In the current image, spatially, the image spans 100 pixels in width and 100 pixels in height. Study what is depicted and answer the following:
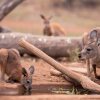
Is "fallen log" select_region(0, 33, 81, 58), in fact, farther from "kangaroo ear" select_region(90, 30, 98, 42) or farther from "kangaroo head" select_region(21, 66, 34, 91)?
"kangaroo head" select_region(21, 66, 34, 91)

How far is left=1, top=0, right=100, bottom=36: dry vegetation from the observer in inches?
1155

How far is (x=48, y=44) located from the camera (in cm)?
1396

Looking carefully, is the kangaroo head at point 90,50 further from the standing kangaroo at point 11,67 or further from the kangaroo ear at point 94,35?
the standing kangaroo at point 11,67

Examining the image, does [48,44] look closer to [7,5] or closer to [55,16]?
[7,5]

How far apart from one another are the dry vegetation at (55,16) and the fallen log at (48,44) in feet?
41.7

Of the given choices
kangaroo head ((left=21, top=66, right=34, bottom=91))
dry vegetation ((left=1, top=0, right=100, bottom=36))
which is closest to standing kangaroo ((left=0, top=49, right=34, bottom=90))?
kangaroo head ((left=21, top=66, right=34, bottom=91))

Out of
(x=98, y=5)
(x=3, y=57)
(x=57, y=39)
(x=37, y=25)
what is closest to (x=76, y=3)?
(x=98, y=5)

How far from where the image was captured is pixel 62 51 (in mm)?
14031

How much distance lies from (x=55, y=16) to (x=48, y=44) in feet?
61.1

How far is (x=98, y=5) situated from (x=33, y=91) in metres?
27.9

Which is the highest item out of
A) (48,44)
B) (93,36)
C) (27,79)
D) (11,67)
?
(48,44)

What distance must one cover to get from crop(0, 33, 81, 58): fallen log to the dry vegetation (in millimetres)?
12707

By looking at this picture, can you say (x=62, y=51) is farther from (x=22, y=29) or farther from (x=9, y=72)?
(x=22, y=29)

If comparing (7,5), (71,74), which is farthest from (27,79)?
(7,5)
